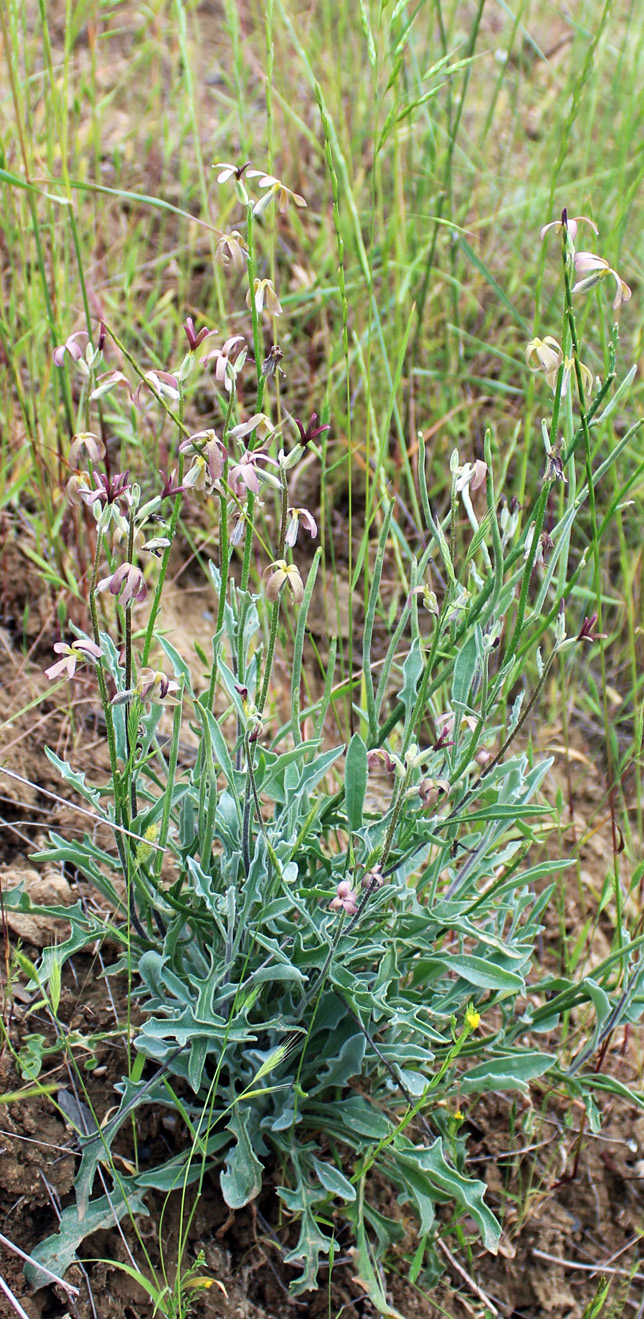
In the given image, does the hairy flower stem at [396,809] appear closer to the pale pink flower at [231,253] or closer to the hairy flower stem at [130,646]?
the hairy flower stem at [130,646]

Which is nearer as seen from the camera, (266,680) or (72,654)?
(72,654)

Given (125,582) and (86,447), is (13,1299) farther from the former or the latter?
(86,447)

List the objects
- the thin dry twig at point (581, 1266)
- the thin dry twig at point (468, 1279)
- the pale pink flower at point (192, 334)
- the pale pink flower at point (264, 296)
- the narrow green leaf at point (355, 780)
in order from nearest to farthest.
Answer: the pale pink flower at point (192, 334)
the pale pink flower at point (264, 296)
the narrow green leaf at point (355, 780)
the thin dry twig at point (468, 1279)
the thin dry twig at point (581, 1266)

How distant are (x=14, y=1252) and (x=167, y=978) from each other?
1.51 feet

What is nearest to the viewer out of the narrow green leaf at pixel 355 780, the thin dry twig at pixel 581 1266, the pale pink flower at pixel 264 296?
the pale pink flower at pixel 264 296

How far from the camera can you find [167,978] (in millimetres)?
1734

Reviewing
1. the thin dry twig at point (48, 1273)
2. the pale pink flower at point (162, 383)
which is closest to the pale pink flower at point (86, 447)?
the pale pink flower at point (162, 383)

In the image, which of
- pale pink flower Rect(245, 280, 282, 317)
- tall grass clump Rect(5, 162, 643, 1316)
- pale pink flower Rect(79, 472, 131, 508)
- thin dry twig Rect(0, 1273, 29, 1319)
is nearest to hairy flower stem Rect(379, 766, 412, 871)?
tall grass clump Rect(5, 162, 643, 1316)

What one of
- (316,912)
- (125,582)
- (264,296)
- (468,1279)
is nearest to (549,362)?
(264,296)

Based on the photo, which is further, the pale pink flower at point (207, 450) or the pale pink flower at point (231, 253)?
the pale pink flower at point (231, 253)

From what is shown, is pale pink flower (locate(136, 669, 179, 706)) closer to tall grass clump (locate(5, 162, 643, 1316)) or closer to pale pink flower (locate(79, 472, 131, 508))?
tall grass clump (locate(5, 162, 643, 1316))

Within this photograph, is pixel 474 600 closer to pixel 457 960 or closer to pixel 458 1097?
pixel 457 960

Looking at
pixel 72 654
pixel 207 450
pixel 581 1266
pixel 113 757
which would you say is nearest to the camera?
pixel 207 450

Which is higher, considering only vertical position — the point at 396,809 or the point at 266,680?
the point at 266,680
